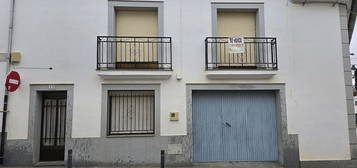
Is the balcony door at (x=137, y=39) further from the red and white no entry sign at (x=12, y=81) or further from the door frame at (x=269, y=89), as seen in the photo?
the red and white no entry sign at (x=12, y=81)

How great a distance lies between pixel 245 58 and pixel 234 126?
2.16 m

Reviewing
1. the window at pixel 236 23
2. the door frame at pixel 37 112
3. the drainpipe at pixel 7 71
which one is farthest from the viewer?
the window at pixel 236 23

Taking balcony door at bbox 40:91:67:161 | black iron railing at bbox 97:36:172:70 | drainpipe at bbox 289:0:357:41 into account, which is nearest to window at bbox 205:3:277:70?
black iron railing at bbox 97:36:172:70

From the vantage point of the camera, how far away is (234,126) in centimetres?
819

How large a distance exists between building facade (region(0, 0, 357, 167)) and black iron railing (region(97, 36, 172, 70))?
0.03 m

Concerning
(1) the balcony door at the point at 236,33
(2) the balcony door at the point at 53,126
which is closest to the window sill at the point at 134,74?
(2) the balcony door at the point at 53,126

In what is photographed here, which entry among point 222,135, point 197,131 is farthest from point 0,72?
point 222,135

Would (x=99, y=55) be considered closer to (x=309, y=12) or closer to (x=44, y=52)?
(x=44, y=52)

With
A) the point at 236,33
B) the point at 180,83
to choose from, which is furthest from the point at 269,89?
the point at 180,83

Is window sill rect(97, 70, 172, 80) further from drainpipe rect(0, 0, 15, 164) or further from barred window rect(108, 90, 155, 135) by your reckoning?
drainpipe rect(0, 0, 15, 164)

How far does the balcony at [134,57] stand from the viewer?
7.55 m

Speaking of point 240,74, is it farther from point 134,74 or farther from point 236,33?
point 134,74

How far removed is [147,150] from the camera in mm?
7621

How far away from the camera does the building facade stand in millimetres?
7598
